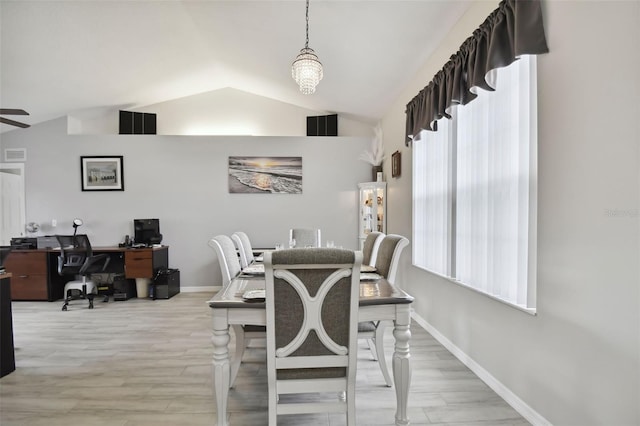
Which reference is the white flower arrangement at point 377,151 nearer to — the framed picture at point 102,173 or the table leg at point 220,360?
the table leg at point 220,360

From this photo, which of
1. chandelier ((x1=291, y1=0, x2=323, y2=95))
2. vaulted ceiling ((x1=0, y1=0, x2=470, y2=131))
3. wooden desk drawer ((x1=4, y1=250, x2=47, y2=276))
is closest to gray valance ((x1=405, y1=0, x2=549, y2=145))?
vaulted ceiling ((x1=0, y1=0, x2=470, y2=131))

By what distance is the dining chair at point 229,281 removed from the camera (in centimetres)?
201

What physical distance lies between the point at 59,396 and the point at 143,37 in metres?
3.66

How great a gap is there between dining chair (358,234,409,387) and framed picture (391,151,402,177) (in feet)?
6.72

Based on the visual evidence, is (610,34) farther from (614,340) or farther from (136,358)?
(136,358)

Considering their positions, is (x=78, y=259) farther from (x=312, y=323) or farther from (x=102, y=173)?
(x=312, y=323)

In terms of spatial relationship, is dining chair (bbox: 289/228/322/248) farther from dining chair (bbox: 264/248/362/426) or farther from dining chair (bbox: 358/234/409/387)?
dining chair (bbox: 264/248/362/426)

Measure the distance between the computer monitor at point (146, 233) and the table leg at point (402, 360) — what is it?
451 cm

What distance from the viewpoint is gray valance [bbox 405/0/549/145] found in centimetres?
163

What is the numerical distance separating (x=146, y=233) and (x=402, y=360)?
4.67 m

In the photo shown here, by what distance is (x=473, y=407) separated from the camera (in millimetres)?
1912

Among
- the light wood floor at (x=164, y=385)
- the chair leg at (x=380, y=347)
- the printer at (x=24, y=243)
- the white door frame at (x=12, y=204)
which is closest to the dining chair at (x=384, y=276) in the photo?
the chair leg at (x=380, y=347)

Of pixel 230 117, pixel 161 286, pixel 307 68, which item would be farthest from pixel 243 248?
pixel 230 117

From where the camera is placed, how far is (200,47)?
4.05 metres
